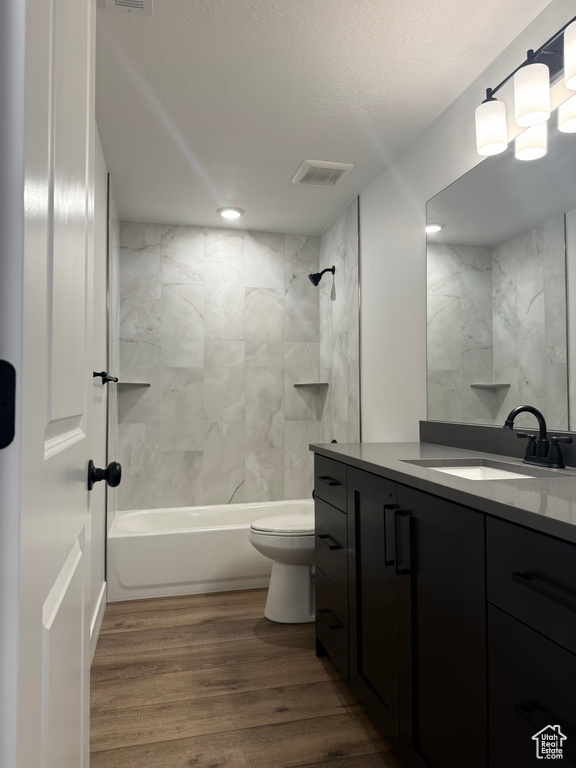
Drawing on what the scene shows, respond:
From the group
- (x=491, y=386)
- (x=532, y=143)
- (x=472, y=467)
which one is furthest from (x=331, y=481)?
(x=532, y=143)

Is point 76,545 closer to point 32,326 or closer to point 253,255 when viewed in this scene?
point 32,326

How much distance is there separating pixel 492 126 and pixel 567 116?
0.31 m

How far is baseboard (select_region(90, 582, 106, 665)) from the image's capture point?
2.35m

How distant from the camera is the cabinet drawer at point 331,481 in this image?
200 centimetres

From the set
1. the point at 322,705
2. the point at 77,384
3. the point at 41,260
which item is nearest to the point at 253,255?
the point at 322,705

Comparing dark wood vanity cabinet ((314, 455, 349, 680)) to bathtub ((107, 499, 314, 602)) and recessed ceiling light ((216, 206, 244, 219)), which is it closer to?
bathtub ((107, 499, 314, 602))

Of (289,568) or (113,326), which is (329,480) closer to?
(289,568)

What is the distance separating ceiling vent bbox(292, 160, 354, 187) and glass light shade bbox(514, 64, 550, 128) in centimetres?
126

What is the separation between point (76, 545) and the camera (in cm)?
90

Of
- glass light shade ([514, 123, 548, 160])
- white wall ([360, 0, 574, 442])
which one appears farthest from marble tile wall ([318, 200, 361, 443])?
glass light shade ([514, 123, 548, 160])

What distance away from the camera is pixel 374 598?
1679 mm

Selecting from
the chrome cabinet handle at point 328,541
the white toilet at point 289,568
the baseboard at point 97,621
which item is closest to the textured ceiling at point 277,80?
the chrome cabinet handle at point 328,541

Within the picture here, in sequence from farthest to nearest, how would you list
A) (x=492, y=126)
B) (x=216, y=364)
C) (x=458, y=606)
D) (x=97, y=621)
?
(x=216, y=364), (x=97, y=621), (x=492, y=126), (x=458, y=606)

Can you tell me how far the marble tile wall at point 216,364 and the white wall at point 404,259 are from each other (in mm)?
605
